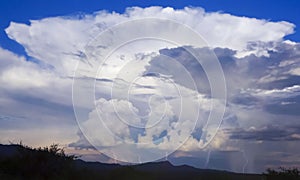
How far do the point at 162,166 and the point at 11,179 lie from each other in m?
58.4

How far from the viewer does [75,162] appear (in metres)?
57.4

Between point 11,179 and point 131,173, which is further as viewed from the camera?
point 131,173

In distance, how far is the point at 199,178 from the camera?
78.3 metres

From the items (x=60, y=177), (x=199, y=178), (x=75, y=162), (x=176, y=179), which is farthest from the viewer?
(x=176, y=179)

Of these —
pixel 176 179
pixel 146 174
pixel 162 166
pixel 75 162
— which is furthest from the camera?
pixel 162 166

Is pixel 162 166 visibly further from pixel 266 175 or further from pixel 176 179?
pixel 266 175

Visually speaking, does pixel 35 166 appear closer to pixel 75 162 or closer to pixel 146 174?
pixel 75 162

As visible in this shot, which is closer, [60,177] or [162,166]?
[60,177]

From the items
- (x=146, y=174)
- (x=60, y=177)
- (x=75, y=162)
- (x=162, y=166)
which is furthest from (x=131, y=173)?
(x=162, y=166)

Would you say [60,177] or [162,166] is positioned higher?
[162,166]

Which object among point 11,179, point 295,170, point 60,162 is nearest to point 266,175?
point 295,170

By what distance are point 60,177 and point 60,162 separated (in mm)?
2249

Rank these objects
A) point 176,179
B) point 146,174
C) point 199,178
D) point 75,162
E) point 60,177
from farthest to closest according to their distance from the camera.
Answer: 1. point 176,179
2. point 199,178
3. point 146,174
4. point 75,162
5. point 60,177

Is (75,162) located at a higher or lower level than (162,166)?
lower
